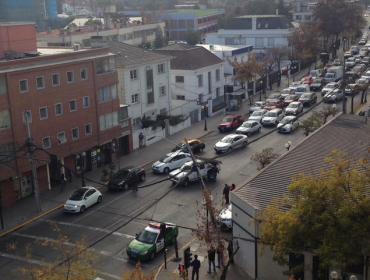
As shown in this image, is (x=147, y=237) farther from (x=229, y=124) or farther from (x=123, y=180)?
(x=229, y=124)

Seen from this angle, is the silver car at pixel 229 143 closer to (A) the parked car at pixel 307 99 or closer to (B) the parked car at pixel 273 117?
(B) the parked car at pixel 273 117

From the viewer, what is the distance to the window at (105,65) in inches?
1737

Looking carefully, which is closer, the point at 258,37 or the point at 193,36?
the point at 258,37

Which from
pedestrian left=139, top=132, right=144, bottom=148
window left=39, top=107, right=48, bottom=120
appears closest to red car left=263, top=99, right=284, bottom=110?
pedestrian left=139, top=132, right=144, bottom=148

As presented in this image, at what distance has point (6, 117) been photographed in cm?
3609

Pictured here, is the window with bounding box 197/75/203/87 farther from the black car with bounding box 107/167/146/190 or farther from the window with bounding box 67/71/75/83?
the black car with bounding box 107/167/146/190

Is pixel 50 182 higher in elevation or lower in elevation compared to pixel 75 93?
lower

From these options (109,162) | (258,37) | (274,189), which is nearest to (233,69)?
(258,37)

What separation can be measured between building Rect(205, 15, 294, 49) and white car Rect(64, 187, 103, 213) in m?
62.3

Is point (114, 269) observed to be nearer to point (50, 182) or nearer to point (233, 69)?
point (50, 182)

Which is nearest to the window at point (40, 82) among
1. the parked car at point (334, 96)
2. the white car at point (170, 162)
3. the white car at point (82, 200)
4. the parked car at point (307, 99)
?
the white car at point (82, 200)

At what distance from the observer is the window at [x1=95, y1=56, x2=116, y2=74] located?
1737 inches

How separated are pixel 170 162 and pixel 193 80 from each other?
2062cm

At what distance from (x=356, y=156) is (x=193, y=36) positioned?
99.1 metres
